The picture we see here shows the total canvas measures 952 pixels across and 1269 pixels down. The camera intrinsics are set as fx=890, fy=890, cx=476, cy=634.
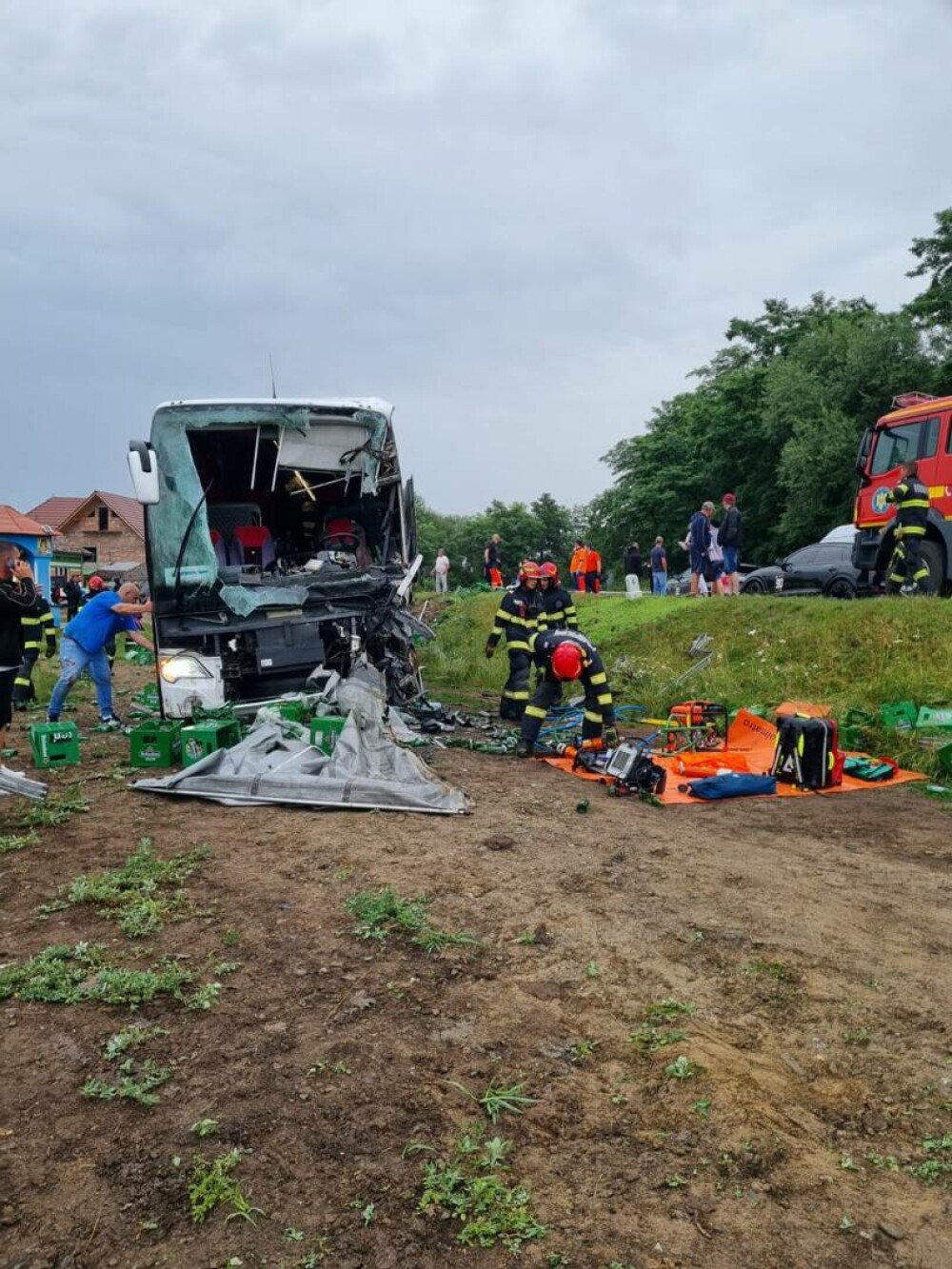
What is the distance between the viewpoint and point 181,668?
24.8 feet

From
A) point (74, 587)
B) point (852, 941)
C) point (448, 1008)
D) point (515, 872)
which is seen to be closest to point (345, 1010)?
point (448, 1008)

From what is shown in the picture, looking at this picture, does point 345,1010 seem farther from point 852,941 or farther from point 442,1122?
point 852,941

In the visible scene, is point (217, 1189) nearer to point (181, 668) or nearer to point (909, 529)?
point (181, 668)

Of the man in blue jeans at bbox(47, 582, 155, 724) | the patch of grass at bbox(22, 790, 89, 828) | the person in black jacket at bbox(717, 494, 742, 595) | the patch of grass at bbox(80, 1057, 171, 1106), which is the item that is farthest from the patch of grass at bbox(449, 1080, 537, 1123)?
the person in black jacket at bbox(717, 494, 742, 595)

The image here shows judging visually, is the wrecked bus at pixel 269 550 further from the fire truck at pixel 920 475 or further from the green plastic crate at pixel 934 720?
the fire truck at pixel 920 475

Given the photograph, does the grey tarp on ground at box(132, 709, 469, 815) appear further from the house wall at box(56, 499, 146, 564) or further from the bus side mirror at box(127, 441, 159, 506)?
the house wall at box(56, 499, 146, 564)

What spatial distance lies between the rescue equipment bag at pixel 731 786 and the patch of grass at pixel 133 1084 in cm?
481

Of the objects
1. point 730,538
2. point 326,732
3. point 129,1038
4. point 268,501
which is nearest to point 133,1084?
point 129,1038

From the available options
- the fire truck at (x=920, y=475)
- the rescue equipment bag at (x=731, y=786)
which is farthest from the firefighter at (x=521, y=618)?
the fire truck at (x=920, y=475)

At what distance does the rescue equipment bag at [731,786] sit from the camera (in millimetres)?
6805

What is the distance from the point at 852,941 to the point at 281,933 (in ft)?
8.17

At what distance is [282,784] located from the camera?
5.98 metres

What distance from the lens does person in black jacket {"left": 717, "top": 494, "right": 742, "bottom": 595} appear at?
1380 centimetres

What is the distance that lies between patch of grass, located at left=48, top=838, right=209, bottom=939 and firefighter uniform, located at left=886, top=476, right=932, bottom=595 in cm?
894
